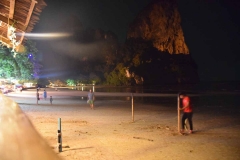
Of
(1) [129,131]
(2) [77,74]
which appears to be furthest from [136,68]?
(1) [129,131]

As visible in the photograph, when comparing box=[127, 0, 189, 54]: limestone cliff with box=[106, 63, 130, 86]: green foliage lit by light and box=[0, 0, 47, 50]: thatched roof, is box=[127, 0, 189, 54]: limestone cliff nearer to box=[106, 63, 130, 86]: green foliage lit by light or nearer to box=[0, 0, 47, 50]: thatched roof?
box=[106, 63, 130, 86]: green foliage lit by light

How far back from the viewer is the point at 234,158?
8.28 meters

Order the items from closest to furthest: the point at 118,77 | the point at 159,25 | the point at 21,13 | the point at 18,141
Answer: the point at 18,141, the point at 21,13, the point at 118,77, the point at 159,25

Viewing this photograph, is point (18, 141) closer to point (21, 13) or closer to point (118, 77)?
point (21, 13)

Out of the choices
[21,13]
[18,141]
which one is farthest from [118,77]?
[18,141]

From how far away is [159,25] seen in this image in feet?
427

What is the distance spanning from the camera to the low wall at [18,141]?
2.39 meters

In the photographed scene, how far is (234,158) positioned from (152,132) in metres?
4.85

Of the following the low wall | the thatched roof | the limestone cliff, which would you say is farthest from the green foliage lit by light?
the low wall

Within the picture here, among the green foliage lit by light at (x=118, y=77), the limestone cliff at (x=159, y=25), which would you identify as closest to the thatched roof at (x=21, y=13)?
the green foliage lit by light at (x=118, y=77)

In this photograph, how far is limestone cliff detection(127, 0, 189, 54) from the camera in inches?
5059

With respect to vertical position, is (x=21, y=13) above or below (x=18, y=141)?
above

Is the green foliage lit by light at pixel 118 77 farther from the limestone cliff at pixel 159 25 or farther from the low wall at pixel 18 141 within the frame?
the low wall at pixel 18 141

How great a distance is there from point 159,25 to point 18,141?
432 feet
